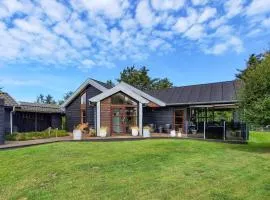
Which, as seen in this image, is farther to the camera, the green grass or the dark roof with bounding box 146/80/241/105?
the dark roof with bounding box 146/80/241/105

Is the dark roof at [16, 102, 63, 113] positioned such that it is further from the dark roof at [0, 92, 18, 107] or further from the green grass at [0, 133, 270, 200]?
the green grass at [0, 133, 270, 200]

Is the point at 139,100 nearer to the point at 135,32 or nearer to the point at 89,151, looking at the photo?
the point at 135,32

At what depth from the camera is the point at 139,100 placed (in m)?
23.8

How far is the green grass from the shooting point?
25.0 ft

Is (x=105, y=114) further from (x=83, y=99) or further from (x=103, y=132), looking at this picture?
(x=83, y=99)

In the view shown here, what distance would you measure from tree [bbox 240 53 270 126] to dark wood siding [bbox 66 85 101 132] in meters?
14.2

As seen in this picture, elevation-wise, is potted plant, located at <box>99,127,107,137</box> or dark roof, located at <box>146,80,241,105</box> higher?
dark roof, located at <box>146,80,241,105</box>

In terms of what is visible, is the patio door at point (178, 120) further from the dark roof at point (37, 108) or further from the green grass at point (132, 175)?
the green grass at point (132, 175)

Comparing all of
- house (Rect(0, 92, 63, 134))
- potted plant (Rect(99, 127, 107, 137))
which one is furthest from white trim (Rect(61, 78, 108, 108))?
potted plant (Rect(99, 127, 107, 137))

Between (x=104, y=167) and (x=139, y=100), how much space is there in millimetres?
13772

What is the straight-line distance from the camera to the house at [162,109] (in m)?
22.9

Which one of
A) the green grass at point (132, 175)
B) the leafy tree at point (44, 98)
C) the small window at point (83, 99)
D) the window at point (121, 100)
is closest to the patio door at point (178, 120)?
the window at point (121, 100)

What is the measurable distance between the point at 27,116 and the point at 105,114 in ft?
25.8

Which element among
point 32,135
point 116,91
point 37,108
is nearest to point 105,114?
point 116,91
